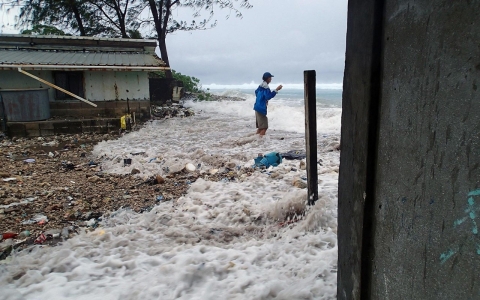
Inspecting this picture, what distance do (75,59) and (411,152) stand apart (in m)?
12.9

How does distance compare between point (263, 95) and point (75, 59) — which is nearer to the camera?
point (263, 95)

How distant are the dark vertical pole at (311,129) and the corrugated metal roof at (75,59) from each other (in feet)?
30.0

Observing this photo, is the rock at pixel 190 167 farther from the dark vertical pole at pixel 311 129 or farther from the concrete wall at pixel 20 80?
the concrete wall at pixel 20 80

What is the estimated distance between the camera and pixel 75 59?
11.7 meters

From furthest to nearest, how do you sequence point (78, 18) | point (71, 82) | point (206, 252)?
point (78, 18) → point (71, 82) → point (206, 252)

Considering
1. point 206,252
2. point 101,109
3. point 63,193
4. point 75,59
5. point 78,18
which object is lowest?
point 206,252

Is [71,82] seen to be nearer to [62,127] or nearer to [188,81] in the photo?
[62,127]

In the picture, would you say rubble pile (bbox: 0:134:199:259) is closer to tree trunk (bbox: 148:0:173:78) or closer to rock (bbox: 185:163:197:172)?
rock (bbox: 185:163:197:172)

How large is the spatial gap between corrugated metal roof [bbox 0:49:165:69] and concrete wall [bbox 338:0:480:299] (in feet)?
36.4

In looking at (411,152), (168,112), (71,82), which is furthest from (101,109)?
(411,152)

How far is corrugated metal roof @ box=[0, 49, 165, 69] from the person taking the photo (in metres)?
10.8

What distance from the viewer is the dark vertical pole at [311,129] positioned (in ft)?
11.8

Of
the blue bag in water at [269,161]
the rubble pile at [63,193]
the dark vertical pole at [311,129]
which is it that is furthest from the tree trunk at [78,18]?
the dark vertical pole at [311,129]

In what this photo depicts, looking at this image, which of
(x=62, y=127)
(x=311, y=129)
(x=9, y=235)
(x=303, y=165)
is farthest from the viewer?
(x=62, y=127)
